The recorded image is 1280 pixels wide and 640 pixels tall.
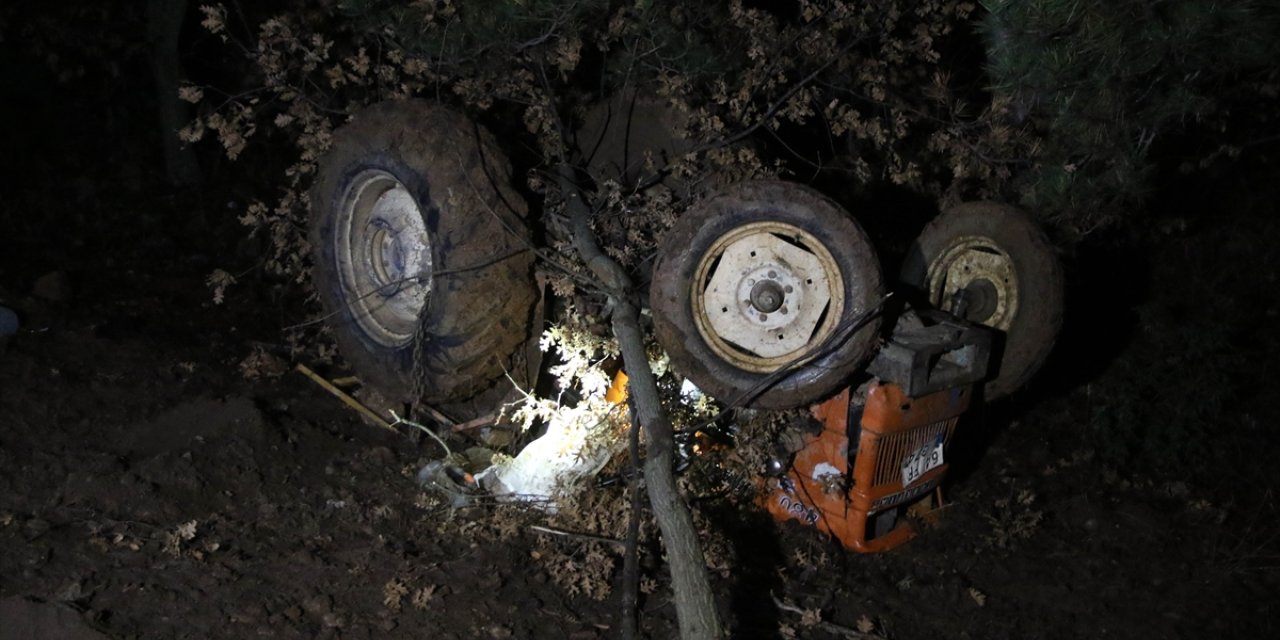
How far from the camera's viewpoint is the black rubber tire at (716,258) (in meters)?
3.85

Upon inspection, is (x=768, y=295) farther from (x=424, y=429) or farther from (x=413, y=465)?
(x=413, y=465)

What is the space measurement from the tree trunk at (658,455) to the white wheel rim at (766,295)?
37 centimetres

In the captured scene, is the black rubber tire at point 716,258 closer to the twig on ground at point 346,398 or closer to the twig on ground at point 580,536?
the twig on ground at point 580,536

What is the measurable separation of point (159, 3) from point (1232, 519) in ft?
28.3

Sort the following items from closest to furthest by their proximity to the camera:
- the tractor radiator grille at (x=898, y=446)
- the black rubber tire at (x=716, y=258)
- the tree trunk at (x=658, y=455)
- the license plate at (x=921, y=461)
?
the tree trunk at (x=658, y=455), the black rubber tire at (x=716, y=258), the tractor radiator grille at (x=898, y=446), the license plate at (x=921, y=461)

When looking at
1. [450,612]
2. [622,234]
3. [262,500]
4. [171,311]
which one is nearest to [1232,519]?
[622,234]

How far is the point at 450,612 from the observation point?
3518 mm

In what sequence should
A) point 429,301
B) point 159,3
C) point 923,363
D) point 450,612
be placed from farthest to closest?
point 159,3, point 429,301, point 923,363, point 450,612

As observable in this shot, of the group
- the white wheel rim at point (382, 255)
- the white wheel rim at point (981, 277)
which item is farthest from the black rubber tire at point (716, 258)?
Result: the white wheel rim at point (382, 255)

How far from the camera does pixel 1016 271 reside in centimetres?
463

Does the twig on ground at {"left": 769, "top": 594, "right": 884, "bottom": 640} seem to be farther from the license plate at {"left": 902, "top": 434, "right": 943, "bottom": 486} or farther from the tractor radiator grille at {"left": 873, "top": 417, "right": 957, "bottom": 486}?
the license plate at {"left": 902, "top": 434, "right": 943, "bottom": 486}

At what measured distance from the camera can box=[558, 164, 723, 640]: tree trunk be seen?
3.18 metres

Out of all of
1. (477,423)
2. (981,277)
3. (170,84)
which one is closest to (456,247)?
(477,423)

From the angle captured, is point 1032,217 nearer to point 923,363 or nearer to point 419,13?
point 923,363
